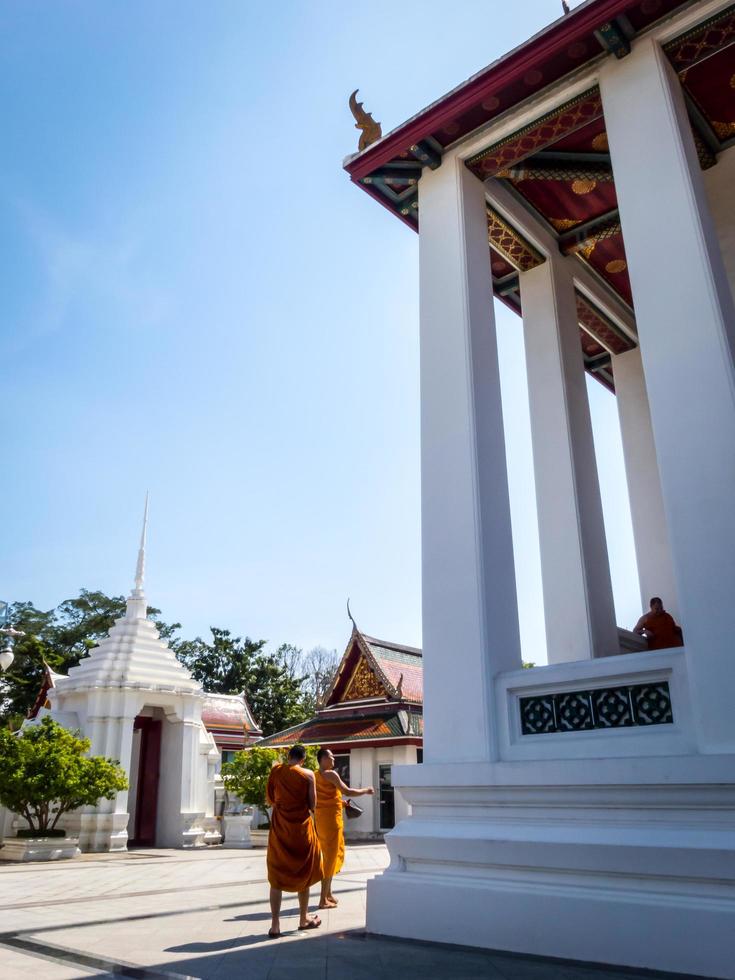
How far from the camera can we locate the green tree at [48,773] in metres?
13.4

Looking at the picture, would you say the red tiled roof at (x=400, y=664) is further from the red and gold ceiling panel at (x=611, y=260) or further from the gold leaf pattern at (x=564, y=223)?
the gold leaf pattern at (x=564, y=223)

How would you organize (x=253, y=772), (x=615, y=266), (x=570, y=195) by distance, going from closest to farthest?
(x=570, y=195)
(x=615, y=266)
(x=253, y=772)

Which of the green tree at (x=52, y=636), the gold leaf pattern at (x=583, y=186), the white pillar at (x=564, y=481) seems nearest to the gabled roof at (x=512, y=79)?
the gold leaf pattern at (x=583, y=186)

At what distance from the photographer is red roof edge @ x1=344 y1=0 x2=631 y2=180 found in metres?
5.66

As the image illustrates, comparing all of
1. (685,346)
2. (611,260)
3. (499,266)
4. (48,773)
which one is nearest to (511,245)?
(499,266)

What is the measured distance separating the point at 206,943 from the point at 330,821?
6.94 ft

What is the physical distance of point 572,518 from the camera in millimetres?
6988

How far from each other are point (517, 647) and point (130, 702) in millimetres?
13515

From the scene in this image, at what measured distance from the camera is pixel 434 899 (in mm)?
4535

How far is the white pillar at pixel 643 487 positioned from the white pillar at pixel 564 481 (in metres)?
1.16

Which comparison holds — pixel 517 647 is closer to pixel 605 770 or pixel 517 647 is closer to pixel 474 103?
pixel 605 770

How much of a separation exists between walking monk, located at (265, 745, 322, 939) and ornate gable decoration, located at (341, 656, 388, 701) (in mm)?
12970

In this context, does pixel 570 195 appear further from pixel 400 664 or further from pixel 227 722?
pixel 227 722

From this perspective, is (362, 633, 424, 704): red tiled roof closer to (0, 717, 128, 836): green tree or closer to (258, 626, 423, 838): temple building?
(258, 626, 423, 838): temple building
